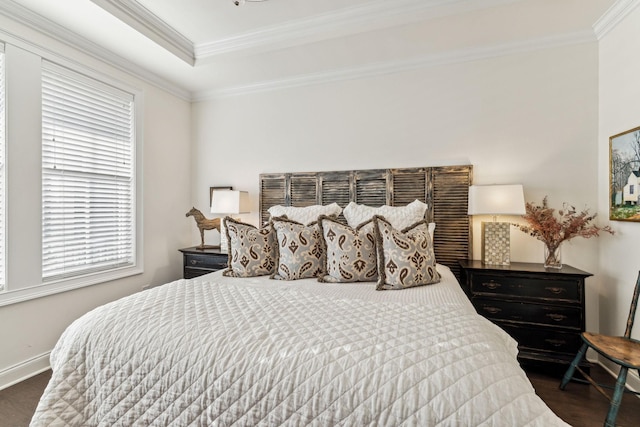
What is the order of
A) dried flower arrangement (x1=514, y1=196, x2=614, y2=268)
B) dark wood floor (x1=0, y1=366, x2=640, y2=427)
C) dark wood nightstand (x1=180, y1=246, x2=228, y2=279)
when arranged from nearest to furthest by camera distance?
1. dark wood floor (x1=0, y1=366, x2=640, y2=427)
2. dried flower arrangement (x1=514, y1=196, x2=614, y2=268)
3. dark wood nightstand (x1=180, y1=246, x2=228, y2=279)

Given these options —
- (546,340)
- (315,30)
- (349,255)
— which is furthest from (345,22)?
(546,340)

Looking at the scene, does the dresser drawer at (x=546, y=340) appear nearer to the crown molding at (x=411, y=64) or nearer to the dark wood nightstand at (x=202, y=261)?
the crown molding at (x=411, y=64)

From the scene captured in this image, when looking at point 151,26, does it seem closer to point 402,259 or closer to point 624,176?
point 402,259

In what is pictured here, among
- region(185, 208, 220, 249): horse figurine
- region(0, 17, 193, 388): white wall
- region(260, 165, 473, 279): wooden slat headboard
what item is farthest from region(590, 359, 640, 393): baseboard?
region(0, 17, 193, 388): white wall

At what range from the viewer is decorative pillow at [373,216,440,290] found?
1968 mm

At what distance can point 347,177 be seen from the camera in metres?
3.14

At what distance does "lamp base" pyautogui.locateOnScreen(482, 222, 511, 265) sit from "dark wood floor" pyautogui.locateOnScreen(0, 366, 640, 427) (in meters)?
0.87

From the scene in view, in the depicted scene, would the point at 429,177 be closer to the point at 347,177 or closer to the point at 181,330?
the point at 347,177

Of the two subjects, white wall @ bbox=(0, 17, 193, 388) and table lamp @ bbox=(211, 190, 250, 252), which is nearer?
white wall @ bbox=(0, 17, 193, 388)

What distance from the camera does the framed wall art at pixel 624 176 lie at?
206 centimetres

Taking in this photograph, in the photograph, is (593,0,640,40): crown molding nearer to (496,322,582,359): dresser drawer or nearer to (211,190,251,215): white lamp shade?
(496,322,582,359): dresser drawer

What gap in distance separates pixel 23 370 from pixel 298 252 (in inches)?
89.3

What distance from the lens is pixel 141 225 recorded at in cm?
320

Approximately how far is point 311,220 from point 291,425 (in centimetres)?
186
